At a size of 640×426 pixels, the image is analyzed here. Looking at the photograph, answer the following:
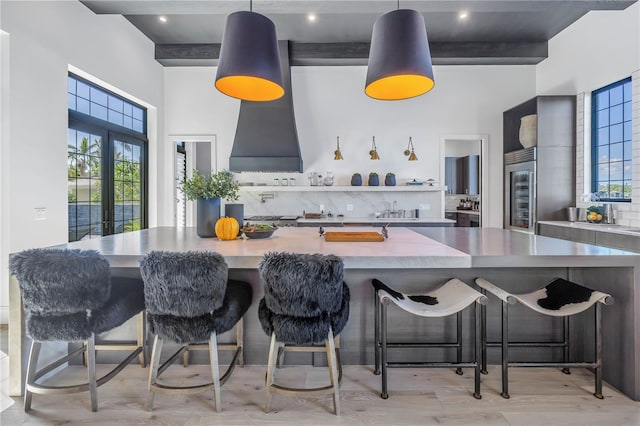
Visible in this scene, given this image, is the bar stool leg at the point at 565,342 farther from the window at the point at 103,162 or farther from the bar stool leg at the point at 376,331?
the window at the point at 103,162

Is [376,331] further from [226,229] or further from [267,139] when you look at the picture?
[267,139]

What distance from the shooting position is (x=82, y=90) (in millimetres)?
4039

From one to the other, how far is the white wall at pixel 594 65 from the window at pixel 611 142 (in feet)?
0.28

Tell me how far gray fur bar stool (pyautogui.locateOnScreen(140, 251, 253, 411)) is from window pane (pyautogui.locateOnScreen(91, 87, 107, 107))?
360 cm

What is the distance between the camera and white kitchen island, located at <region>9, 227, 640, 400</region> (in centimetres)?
185

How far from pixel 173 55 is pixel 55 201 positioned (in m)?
2.94

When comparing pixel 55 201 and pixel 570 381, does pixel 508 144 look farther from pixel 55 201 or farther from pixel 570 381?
pixel 55 201

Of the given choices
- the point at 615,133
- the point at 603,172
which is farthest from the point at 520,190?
the point at 615,133

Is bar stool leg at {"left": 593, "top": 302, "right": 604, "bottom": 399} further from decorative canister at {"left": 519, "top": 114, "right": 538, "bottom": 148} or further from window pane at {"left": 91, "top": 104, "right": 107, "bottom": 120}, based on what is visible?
window pane at {"left": 91, "top": 104, "right": 107, "bottom": 120}

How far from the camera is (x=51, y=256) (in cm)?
167

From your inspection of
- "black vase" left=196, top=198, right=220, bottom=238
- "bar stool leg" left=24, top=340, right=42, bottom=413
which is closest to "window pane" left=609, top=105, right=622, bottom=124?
"black vase" left=196, top=198, right=220, bottom=238

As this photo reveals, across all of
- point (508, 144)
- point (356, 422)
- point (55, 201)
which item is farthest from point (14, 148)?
point (508, 144)

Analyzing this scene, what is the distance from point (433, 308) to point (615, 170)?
3825mm

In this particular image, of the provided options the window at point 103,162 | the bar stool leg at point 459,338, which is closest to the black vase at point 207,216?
the bar stool leg at point 459,338
